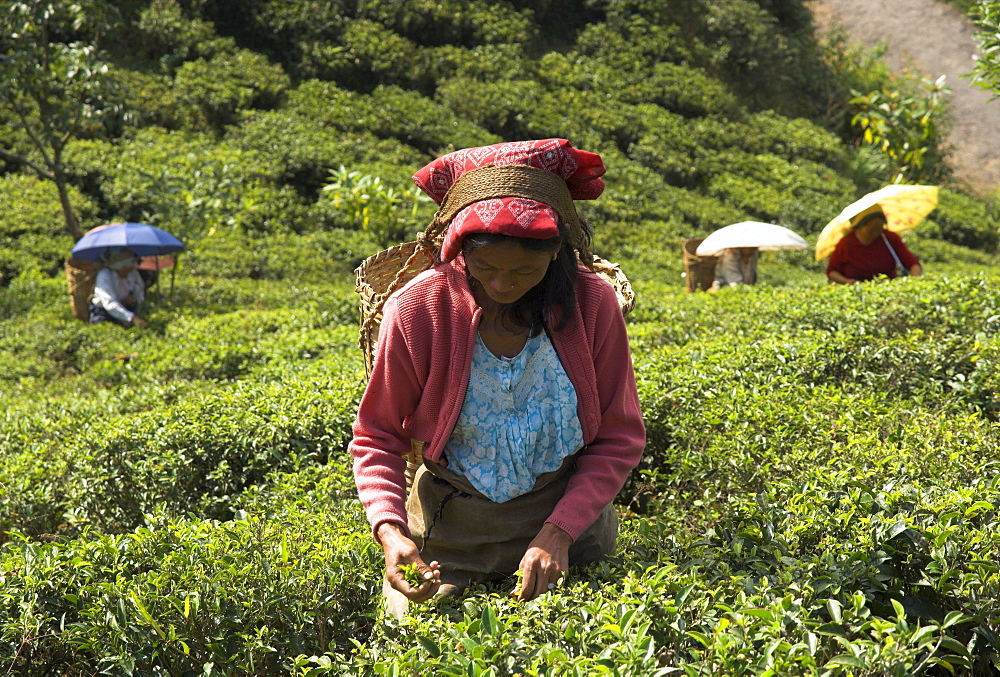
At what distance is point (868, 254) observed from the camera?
23.2ft

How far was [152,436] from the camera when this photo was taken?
394 cm

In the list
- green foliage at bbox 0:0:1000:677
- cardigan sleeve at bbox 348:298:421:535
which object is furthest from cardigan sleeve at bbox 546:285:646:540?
cardigan sleeve at bbox 348:298:421:535

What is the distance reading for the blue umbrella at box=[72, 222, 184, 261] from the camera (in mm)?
8055

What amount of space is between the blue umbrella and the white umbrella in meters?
5.13

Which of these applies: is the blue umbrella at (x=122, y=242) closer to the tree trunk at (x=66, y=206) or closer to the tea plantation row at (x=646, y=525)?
the tree trunk at (x=66, y=206)

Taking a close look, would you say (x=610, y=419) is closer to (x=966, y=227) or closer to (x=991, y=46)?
(x=991, y=46)

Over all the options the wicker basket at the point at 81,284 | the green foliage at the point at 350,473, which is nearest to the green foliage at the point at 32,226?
the green foliage at the point at 350,473

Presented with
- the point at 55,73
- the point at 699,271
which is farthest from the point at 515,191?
the point at 55,73

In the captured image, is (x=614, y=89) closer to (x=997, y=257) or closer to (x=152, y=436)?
(x=997, y=257)

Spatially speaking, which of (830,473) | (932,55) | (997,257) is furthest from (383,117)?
(932,55)

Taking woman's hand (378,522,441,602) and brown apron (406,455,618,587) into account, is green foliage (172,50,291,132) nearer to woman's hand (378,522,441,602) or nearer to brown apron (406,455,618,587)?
brown apron (406,455,618,587)

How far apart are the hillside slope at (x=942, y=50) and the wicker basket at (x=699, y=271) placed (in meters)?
11.0

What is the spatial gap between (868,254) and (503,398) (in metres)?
5.72

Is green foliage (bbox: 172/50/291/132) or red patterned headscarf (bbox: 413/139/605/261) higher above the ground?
red patterned headscarf (bbox: 413/139/605/261)
